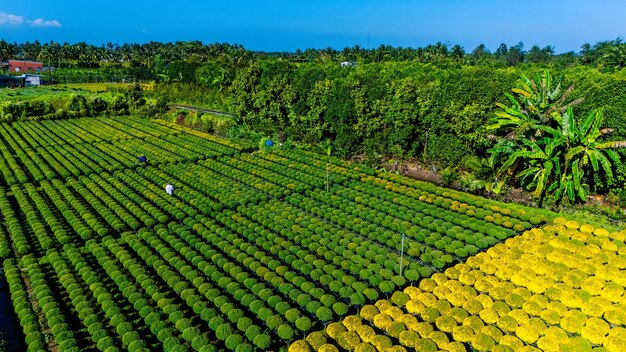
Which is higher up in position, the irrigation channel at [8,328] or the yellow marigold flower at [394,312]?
the yellow marigold flower at [394,312]

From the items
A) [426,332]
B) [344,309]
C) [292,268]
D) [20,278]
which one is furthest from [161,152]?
[426,332]

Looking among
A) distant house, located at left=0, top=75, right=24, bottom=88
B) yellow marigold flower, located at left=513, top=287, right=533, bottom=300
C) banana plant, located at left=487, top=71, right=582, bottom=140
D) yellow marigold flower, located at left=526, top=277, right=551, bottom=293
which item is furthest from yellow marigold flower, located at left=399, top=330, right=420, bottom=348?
distant house, located at left=0, top=75, right=24, bottom=88

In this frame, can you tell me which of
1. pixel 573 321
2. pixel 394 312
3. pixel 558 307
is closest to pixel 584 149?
pixel 558 307

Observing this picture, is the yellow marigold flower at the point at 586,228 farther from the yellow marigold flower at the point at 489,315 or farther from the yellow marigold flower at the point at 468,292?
the yellow marigold flower at the point at 489,315

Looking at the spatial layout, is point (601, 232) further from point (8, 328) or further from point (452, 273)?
point (8, 328)

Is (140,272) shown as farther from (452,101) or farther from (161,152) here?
(452,101)

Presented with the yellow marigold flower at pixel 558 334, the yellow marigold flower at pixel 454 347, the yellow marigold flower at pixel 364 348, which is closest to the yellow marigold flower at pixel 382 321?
the yellow marigold flower at pixel 364 348
